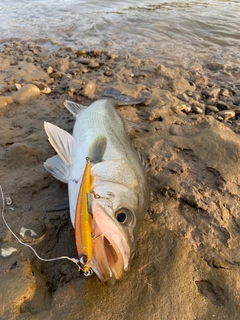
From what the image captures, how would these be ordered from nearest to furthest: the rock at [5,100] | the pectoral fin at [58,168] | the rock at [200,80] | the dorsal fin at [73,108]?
the pectoral fin at [58,168] < the dorsal fin at [73,108] < the rock at [5,100] < the rock at [200,80]

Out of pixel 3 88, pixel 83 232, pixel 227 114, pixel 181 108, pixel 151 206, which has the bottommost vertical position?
pixel 3 88

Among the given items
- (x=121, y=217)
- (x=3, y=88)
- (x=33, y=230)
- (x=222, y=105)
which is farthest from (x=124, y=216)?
(x=3, y=88)

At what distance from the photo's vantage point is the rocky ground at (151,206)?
2324 millimetres

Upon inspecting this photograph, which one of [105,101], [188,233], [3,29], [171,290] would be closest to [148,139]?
[105,101]

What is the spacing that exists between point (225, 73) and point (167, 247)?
5.31 metres

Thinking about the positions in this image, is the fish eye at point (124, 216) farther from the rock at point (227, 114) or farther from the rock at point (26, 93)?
the rock at point (26, 93)

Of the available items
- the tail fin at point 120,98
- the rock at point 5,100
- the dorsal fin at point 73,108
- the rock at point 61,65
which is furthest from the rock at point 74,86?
the rock at point 5,100

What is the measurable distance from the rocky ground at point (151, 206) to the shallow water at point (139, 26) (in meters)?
2.42

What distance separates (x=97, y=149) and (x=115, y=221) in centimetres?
116

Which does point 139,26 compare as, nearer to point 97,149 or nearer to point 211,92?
point 211,92

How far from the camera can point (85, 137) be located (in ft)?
12.2

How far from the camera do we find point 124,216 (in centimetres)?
257

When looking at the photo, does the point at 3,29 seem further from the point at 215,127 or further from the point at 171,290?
the point at 171,290

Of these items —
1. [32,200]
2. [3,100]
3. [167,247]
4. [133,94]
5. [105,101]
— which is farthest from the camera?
[133,94]
